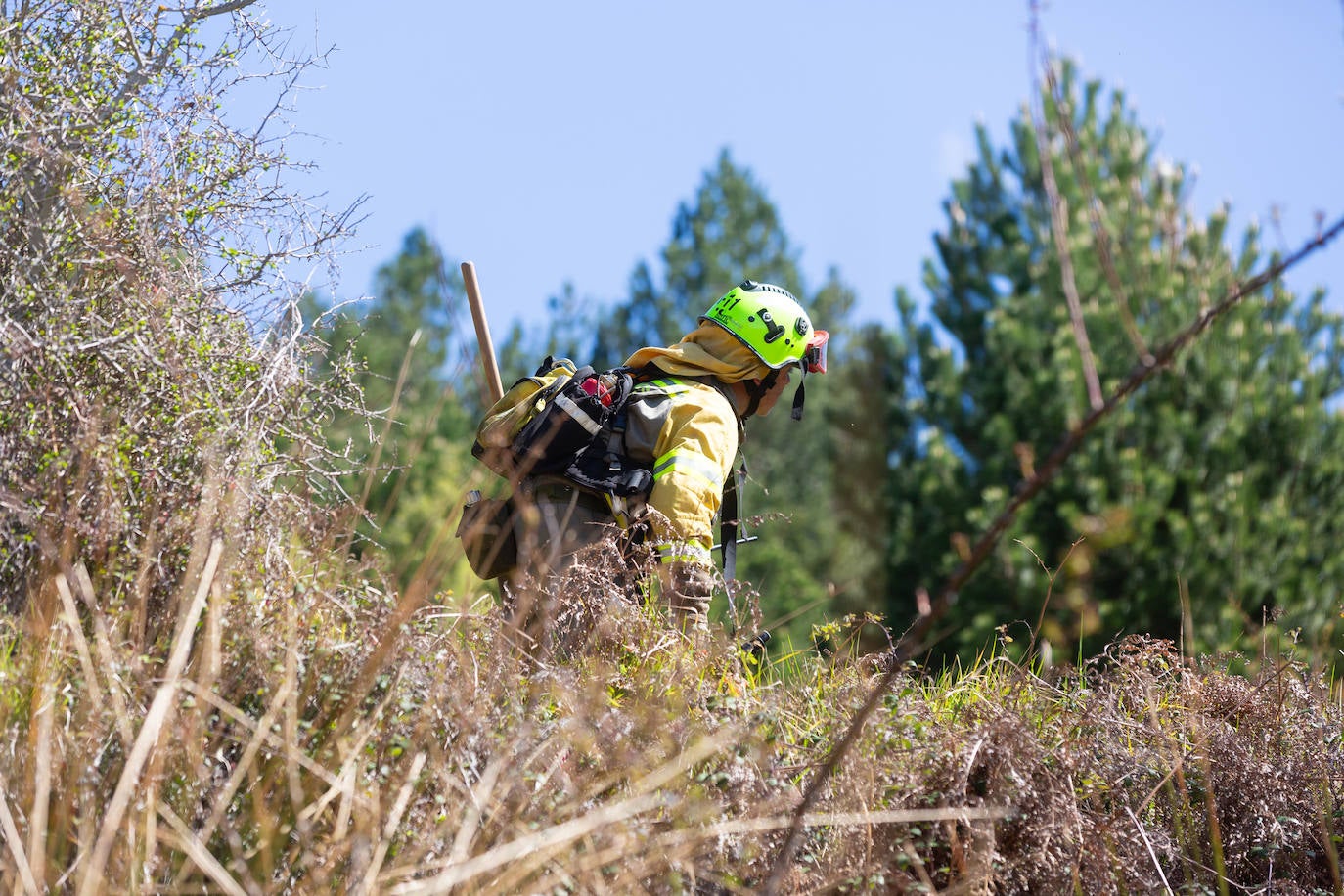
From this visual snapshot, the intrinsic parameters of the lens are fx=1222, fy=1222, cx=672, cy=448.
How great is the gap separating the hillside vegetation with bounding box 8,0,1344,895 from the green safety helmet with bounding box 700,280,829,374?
1408 mm

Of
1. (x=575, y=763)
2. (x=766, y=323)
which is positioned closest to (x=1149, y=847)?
(x=575, y=763)

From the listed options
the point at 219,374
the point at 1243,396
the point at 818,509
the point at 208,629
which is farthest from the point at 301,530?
the point at 818,509

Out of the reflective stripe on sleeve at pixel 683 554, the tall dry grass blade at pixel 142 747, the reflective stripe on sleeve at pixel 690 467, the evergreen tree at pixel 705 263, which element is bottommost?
the tall dry grass blade at pixel 142 747

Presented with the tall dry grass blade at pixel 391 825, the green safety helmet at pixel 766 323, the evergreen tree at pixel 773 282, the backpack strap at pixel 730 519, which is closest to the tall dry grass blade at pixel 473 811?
the tall dry grass blade at pixel 391 825

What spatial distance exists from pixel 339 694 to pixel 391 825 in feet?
1.65

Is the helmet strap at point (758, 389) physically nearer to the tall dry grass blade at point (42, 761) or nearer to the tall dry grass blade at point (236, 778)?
the tall dry grass blade at point (236, 778)

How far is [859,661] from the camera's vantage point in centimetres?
391

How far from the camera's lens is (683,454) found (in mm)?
4598

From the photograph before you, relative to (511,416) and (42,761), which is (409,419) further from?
(42,761)

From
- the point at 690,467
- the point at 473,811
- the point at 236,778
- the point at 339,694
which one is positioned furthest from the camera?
the point at 690,467

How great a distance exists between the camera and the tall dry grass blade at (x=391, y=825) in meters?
2.53

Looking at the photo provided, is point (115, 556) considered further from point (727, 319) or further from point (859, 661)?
point (727, 319)

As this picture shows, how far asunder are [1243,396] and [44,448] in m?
16.3

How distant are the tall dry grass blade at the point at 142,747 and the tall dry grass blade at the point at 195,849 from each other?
0.10 meters
